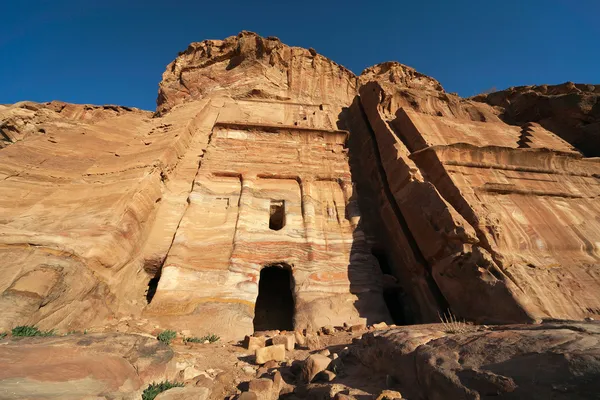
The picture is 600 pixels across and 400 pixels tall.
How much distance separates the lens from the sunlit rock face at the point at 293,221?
5.56 metres

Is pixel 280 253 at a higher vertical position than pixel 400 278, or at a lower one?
higher

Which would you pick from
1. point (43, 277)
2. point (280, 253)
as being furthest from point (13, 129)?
point (280, 253)

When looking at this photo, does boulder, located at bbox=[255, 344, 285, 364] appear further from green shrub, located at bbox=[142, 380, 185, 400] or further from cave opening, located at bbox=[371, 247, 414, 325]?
cave opening, located at bbox=[371, 247, 414, 325]

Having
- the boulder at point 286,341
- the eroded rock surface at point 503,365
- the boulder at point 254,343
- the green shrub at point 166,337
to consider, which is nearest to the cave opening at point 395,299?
the boulder at point 286,341

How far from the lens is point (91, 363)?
249 centimetres

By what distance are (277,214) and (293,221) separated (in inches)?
43.9

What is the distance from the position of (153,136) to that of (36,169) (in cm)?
396

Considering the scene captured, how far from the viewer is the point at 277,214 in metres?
10.4

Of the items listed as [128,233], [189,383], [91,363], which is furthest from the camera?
[128,233]

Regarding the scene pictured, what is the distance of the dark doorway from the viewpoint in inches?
328

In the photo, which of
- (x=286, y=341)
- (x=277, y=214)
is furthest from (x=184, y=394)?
(x=277, y=214)

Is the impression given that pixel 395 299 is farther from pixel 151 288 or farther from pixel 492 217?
pixel 151 288

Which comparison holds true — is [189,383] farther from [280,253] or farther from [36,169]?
Answer: [36,169]

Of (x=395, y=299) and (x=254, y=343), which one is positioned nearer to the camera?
(x=254, y=343)
